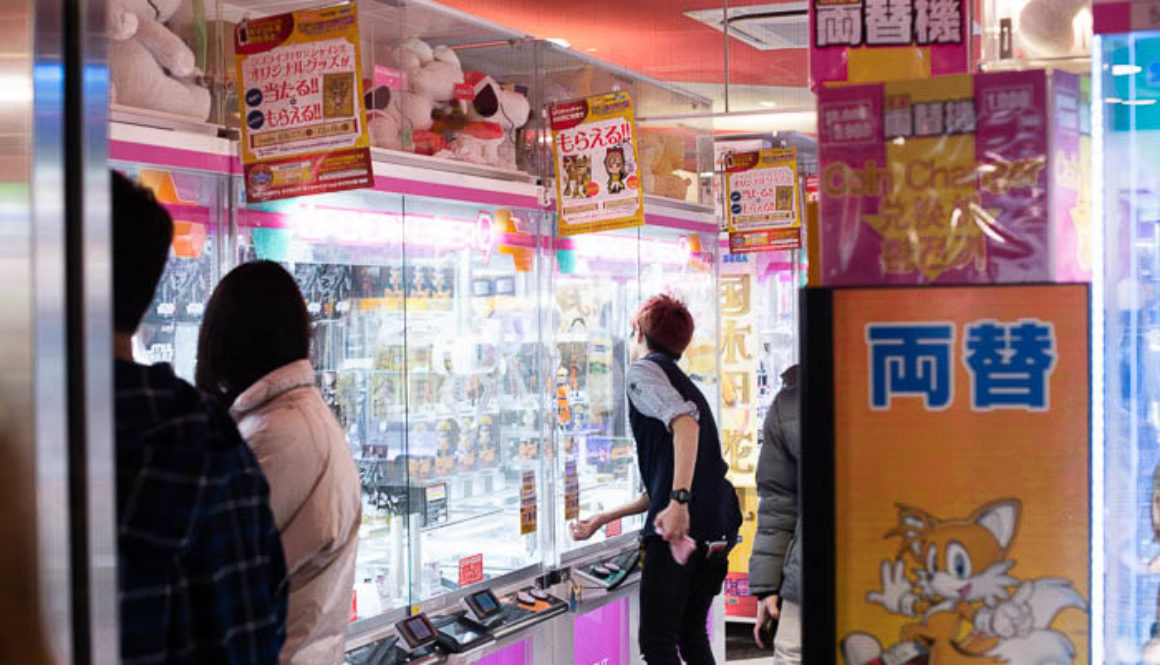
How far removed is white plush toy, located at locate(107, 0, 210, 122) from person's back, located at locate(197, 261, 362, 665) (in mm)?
717

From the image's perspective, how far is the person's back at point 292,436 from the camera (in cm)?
247

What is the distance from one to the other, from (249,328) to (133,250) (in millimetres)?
952

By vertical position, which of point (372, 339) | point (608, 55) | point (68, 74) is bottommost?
point (372, 339)

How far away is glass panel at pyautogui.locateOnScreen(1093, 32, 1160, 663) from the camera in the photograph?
5.74ft

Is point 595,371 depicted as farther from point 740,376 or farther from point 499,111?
point 740,376

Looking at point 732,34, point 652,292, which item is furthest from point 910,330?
point 732,34

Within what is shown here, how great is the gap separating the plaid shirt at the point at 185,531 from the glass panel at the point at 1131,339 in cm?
121

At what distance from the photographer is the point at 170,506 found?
1601 millimetres

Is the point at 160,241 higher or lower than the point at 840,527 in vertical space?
higher

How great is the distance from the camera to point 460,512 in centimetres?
425

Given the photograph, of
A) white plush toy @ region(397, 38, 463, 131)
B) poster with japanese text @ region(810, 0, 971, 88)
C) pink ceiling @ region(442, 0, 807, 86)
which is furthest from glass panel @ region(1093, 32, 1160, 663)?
pink ceiling @ region(442, 0, 807, 86)

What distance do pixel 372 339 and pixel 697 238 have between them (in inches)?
98.6

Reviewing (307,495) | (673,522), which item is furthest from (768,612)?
(307,495)

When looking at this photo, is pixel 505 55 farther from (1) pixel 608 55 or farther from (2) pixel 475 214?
(1) pixel 608 55
